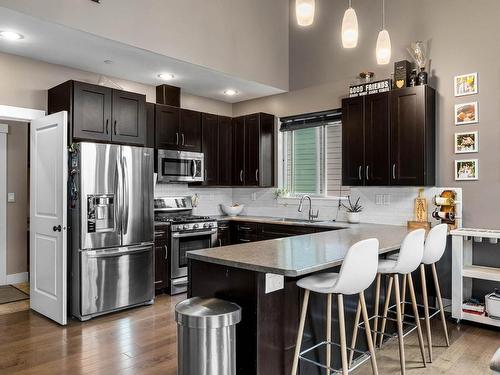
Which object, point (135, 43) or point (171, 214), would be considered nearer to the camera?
point (135, 43)

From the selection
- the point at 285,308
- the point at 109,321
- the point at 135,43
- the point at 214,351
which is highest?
the point at 135,43

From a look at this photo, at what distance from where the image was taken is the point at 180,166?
5.31 metres

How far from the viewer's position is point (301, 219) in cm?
555

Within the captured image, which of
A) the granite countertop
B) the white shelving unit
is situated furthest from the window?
the granite countertop

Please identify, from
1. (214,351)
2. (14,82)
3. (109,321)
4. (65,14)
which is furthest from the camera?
(14,82)

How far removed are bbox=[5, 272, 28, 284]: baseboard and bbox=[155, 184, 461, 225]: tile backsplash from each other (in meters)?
2.31

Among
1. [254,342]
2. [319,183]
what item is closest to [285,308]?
[254,342]

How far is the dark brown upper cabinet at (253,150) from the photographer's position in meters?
5.75

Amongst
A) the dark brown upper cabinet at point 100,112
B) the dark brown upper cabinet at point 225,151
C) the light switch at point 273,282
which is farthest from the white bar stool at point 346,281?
the dark brown upper cabinet at point 225,151

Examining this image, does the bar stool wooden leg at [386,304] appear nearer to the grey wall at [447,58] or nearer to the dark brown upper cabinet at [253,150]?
the grey wall at [447,58]

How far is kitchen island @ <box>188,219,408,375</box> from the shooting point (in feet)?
6.98

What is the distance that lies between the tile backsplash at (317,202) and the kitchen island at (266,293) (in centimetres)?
221

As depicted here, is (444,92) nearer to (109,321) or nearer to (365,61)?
(365,61)

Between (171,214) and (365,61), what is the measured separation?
10.7 feet
